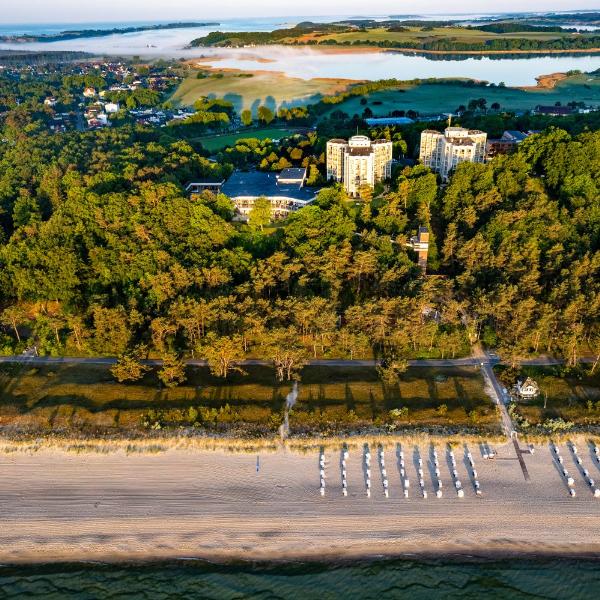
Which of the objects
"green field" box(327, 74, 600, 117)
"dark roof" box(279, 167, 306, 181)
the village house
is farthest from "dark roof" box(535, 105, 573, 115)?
the village house

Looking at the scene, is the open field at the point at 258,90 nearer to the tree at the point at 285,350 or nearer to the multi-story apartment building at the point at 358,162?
the multi-story apartment building at the point at 358,162

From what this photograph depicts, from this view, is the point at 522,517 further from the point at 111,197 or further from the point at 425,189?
the point at 111,197

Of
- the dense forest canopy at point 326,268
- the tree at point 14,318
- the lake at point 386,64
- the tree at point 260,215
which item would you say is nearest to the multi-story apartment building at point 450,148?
the dense forest canopy at point 326,268

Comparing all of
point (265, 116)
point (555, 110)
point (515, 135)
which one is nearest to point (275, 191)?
point (515, 135)

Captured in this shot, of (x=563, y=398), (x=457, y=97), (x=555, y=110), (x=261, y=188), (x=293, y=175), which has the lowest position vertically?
(x=563, y=398)

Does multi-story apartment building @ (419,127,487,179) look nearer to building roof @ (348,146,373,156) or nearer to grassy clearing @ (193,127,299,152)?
building roof @ (348,146,373,156)

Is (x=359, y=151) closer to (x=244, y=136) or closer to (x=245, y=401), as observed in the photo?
(x=245, y=401)

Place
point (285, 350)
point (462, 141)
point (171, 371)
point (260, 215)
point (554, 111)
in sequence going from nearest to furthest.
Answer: point (285, 350)
point (171, 371)
point (260, 215)
point (462, 141)
point (554, 111)
